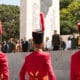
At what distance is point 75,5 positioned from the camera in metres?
74.1

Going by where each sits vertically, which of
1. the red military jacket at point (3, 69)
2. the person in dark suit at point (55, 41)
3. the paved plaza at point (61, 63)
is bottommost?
the paved plaza at point (61, 63)

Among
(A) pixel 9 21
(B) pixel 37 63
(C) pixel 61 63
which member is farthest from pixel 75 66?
(A) pixel 9 21

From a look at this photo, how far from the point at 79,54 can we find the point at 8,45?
47.1ft

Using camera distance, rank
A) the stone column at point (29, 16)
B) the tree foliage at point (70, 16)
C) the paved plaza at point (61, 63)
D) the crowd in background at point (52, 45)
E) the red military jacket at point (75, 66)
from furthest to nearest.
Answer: the tree foliage at point (70, 16), the stone column at point (29, 16), the crowd in background at point (52, 45), the paved plaza at point (61, 63), the red military jacket at point (75, 66)

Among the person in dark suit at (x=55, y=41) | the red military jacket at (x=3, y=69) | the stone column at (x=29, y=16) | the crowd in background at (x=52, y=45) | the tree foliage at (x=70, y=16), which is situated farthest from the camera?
the tree foliage at (x=70, y=16)

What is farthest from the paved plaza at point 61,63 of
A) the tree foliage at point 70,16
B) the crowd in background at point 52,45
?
the tree foliage at point 70,16

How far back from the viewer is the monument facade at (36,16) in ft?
89.5

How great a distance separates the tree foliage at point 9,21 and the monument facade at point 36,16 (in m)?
35.6

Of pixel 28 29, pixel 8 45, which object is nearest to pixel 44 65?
pixel 8 45

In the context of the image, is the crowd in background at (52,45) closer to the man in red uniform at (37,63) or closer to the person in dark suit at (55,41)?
the person in dark suit at (55,41)

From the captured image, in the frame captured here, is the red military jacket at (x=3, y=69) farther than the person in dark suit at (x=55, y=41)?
No

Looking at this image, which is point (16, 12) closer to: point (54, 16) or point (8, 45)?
point (54, 16)

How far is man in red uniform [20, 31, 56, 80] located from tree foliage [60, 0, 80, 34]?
58.6m

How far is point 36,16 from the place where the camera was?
27.2 m
